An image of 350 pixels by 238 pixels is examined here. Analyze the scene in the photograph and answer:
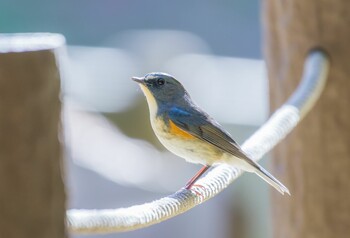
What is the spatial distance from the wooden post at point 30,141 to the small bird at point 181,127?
1.81m

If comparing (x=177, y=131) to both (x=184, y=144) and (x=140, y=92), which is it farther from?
(x=140, y=92)

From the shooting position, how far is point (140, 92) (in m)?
8.60

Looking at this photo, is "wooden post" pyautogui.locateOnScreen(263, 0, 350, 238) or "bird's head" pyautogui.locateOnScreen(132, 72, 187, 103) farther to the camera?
"wooden post" pyautogui.locateOnScreen(263, 0, 350, 238)

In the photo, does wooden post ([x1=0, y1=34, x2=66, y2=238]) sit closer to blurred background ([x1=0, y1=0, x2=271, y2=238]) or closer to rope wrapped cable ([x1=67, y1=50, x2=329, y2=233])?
rope wrapped cable ([x1=67, y1=50, x2=329, y2=233])

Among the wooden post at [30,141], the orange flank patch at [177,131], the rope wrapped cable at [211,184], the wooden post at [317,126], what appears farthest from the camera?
the wooden post at [317,126]

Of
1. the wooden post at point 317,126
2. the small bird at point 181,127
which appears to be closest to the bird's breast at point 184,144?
the small bird at point 181,127

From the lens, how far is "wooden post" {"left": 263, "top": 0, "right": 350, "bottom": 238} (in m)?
3.41

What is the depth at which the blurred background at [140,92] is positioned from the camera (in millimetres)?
6852

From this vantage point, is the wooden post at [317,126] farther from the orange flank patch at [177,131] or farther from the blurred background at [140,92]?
the orange flank patch at [177,131]

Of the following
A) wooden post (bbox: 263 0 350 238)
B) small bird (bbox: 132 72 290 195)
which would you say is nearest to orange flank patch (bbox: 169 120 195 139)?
small bird (bbox: 132 72 290 195)

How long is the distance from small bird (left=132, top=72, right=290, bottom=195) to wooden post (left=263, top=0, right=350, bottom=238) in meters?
0.33

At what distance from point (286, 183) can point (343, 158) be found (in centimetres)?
26

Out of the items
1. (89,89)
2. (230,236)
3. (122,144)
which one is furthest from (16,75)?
(89,89)

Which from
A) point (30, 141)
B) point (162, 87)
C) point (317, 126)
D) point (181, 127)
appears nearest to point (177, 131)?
point (181, 127)
